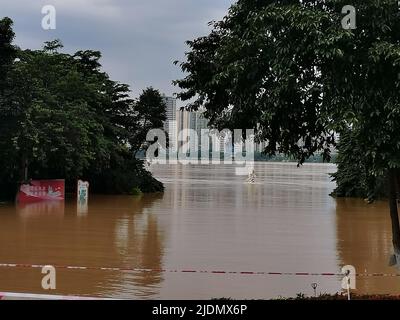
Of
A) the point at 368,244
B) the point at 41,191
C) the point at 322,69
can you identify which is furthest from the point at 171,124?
the point at 322,69

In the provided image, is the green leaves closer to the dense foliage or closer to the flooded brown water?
Answer: the flooded brown water

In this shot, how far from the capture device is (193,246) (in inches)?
569

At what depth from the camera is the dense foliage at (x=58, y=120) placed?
76.0 feet

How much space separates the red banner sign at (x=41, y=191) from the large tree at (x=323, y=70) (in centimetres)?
2056

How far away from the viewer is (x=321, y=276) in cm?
1072

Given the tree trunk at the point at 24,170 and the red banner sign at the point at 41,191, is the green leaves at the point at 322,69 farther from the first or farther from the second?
the red banner sign at the point at 41,191

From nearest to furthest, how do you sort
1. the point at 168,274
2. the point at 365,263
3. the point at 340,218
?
the point at 168,274
the point at 365,263
the point at 340,218

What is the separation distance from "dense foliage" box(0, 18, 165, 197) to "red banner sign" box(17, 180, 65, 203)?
61 centimetres

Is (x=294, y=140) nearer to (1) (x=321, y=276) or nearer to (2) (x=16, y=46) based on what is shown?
(1) (x=321, y=276)

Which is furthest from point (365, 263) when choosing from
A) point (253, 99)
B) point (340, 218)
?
point (340, 218)

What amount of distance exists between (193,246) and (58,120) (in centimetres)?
1273

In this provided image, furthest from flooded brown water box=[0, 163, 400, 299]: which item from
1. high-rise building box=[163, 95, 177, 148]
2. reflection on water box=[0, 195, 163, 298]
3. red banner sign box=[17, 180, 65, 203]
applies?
high-rise building box=[163, 95, 177, 148]

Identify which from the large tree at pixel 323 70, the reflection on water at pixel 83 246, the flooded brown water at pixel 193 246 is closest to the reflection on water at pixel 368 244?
the flooded brown water at pixel 193 246
